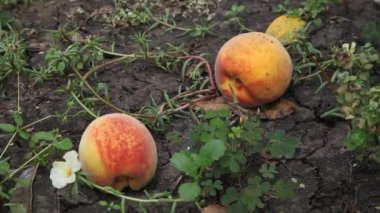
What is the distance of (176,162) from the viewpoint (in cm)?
236

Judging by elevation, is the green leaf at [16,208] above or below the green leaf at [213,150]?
below

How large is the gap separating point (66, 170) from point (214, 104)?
863 millimetres

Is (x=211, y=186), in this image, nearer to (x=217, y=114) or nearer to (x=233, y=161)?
(x=233, y=161)

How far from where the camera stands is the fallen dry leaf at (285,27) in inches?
133

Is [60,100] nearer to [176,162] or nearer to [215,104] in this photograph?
[215,104]

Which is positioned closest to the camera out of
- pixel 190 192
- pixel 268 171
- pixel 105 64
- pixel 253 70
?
pixel 190 192

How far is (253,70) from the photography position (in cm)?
284

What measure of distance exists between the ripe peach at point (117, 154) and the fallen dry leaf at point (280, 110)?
2.05ft

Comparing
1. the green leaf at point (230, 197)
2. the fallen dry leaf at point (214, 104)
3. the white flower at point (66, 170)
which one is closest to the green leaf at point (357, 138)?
the green leaf at point (230, 197)

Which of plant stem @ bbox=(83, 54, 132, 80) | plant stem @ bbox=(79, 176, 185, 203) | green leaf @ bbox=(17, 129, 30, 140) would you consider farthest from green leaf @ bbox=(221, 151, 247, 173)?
plant stem @ bbox=(83, 54, 132, 80)

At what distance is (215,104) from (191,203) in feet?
2.11

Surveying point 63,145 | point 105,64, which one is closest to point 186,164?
point 63,145

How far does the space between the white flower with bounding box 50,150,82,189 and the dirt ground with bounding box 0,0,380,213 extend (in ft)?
0.60

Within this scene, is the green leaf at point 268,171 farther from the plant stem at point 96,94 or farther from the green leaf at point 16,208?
the green leaf at point 16,208
